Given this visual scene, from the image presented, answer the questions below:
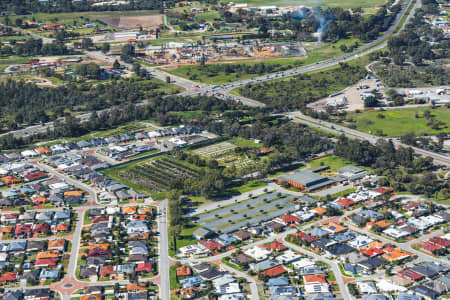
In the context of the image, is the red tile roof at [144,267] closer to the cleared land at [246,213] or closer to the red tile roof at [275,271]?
the cleared land at [246,213]

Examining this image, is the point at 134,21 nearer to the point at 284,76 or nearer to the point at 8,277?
the point at 284,76

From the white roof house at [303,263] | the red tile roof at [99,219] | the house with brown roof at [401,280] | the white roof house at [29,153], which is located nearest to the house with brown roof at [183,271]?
the white roof house at [303,263]

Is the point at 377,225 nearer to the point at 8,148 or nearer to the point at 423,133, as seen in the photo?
the point at 423,133

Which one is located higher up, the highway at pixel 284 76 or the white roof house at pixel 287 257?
the highway at pixel 284 76

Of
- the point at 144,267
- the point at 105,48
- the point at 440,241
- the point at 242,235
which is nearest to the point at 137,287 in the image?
the point at 144,267

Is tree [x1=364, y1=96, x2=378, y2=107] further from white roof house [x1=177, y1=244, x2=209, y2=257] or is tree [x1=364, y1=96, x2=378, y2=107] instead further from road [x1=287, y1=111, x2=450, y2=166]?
white roof house [x1=177, y1=244, x2=209, y2=257]

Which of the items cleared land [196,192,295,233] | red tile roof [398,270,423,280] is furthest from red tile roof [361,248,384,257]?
cleared land [196,192,295,233]
